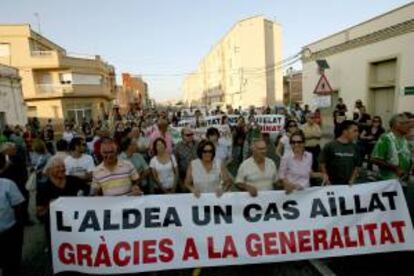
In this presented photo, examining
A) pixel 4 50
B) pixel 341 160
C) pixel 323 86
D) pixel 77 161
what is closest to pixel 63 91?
pixel 4 50

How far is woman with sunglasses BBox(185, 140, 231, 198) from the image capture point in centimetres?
471

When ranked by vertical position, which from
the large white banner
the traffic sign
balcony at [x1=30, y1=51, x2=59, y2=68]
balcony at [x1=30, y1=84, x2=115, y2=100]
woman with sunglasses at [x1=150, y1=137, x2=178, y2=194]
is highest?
balcony at [x1=30, y1=51, x2=59, y2=68]

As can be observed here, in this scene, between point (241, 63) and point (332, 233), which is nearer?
point (332, 233)

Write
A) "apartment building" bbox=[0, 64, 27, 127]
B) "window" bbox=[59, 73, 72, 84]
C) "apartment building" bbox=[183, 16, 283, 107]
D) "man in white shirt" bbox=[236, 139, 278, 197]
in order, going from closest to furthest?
"man in white shirt" bbox=[236, 139, 278, 197] < "apartment building" bbox=[0, 64, 27, 127] < "window" bbox=[59, 73, 72, 84] < "apartment building" bbox=[183, 16, 283, 107]

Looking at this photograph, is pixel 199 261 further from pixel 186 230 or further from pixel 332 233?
pixel 332 233

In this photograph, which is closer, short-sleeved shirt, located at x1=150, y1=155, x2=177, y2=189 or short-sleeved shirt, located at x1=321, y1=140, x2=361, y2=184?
short-sleeved shirt, located at x1=321, y1=140, x2=361, y2=184

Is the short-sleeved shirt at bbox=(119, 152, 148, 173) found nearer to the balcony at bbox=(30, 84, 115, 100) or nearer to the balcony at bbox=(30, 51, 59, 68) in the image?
the balcony at bbox=(30, 84, 115, 100)

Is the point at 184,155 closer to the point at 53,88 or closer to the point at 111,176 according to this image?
the point at 111,176

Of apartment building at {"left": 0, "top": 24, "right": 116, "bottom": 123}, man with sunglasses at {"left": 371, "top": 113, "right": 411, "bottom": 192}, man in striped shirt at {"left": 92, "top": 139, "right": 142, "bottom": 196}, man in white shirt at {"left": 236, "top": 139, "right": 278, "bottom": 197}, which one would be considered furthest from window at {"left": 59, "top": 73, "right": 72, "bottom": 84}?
man with sunglasses at {"left": 371, "top": 113, "right": 411, "bottom": 192}

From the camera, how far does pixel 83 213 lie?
14.0 feet

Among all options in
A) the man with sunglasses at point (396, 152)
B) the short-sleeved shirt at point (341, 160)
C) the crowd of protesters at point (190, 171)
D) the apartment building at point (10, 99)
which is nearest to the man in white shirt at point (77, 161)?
the crowd of protesters at point (190, 171)

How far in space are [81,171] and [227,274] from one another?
2899mm

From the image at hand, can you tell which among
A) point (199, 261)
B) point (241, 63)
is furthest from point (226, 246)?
point (241, 63)

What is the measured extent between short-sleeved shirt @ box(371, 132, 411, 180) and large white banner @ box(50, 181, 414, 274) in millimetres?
316
